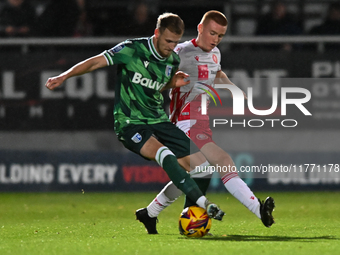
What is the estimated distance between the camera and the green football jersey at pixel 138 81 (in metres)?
5.30

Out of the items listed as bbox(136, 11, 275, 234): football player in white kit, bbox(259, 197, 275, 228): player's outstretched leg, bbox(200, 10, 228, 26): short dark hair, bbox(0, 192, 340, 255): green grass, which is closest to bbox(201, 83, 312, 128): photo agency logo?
bbox(0, 192, 340, 255): green grass

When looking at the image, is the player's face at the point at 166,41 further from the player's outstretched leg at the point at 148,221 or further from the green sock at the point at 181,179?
the player's outstretched leg at the point at 148,221

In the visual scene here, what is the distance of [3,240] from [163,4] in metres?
5.57

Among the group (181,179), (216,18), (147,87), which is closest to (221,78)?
(216,18)

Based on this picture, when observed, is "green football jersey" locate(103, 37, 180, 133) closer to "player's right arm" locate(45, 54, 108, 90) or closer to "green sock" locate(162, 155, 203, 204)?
"player's right arm" locate(45, 54, 108, 90)

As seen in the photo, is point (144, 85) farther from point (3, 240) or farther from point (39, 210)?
point (39, 210)

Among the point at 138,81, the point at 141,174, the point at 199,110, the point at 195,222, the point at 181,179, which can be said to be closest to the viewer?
the point at 181,179

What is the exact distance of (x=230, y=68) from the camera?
908 cm

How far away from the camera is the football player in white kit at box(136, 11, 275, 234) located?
5.43 metres

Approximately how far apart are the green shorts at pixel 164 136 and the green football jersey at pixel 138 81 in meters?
0.05

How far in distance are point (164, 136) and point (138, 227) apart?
1.18 m

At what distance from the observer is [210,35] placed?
219 inches

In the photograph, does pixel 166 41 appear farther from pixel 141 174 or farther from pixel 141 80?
pixel 141 174

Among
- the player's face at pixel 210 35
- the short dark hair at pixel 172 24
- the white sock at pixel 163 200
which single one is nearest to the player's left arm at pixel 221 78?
the player's face at pixel 210 35
